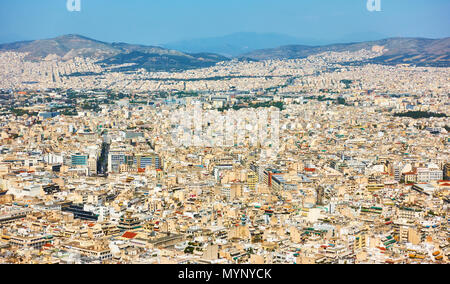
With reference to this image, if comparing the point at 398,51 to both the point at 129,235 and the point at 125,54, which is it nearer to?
the point at 125,54

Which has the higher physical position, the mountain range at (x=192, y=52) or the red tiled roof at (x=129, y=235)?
the mountain range at (x=192, y=52)

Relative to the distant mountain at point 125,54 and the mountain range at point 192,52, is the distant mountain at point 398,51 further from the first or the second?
the distant mountain at point 125,54

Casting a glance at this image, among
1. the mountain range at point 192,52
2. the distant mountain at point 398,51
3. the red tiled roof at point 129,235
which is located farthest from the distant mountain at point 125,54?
the red tiled roof at point 129,235

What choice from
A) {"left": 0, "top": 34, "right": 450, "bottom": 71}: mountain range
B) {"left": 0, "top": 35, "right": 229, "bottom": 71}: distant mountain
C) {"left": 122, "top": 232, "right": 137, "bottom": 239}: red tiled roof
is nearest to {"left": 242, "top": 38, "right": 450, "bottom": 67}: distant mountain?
{"left": 0, "top": 34, "right": 450, "bottom": 71}: mountain range

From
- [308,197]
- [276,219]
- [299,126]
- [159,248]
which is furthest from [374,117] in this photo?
[159,248]

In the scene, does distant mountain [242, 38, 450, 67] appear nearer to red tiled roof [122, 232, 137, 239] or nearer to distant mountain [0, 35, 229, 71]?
distant mountain [0, 35, 229, 71]

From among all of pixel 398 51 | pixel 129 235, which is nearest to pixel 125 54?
pixel 398 51
